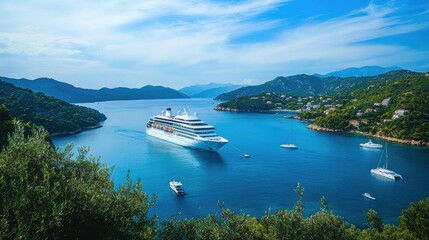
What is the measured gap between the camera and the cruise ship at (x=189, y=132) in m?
42.6

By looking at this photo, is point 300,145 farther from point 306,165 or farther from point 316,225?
point 316,225

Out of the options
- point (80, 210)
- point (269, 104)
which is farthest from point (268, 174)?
point (269, 104)

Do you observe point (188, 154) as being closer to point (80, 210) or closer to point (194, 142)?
point (194, 142)

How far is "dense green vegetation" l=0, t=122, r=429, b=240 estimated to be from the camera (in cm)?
607

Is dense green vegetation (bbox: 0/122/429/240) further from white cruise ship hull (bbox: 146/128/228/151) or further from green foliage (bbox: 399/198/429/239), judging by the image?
white cruise ship hull (bbox: 146/128/228/151)

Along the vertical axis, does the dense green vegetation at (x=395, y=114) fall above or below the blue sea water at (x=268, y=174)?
above

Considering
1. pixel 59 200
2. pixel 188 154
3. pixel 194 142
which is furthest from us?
pixel 194 142

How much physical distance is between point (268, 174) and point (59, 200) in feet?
89.3

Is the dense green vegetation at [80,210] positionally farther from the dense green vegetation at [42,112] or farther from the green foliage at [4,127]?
the dense green vegetation at [42,112]

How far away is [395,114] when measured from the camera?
197 ft

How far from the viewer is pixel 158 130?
181ft

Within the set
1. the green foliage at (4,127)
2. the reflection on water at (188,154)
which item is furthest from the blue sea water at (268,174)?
the green foliage at (4,127)

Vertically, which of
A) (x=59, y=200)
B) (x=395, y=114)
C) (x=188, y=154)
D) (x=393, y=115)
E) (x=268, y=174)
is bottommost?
(x=268, y=174)

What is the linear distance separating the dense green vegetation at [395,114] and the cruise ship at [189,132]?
109 feet
